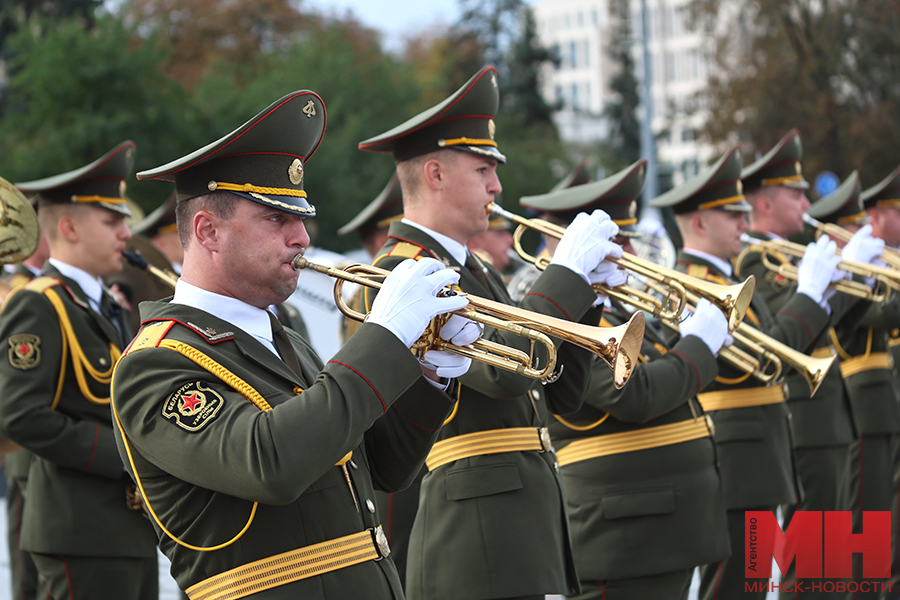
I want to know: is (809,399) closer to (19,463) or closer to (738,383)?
(738,383)

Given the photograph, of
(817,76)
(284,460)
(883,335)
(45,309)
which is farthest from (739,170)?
(817,76)

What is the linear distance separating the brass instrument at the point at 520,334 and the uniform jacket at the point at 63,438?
187 centimetres

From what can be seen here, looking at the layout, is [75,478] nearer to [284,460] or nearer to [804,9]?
[284,460]

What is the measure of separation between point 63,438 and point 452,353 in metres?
2.12

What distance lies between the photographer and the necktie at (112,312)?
486cm

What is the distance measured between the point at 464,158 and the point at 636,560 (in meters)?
1.85

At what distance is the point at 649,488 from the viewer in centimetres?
454

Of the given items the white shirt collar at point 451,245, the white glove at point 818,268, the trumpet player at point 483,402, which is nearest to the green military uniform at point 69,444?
the trumpet player at point 483,402

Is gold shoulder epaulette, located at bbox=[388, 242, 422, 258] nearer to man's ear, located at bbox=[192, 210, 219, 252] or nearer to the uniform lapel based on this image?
man's ear, located at bbox=[192, 210, 219, 252]

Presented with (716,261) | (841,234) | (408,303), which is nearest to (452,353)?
(408,303)

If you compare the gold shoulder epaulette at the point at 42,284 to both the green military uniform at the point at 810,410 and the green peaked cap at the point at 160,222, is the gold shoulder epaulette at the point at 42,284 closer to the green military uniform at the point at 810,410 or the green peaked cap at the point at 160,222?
the green peaked cap at the point at 160,222

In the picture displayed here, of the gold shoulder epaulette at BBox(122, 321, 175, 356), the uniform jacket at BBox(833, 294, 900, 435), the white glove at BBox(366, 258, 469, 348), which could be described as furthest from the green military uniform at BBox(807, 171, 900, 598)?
the gold shoulder epaulette at BBox(122, 321, 175, 356)

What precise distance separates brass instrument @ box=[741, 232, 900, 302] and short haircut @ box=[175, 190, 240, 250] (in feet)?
12.5

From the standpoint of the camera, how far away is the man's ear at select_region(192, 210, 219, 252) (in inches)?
105
